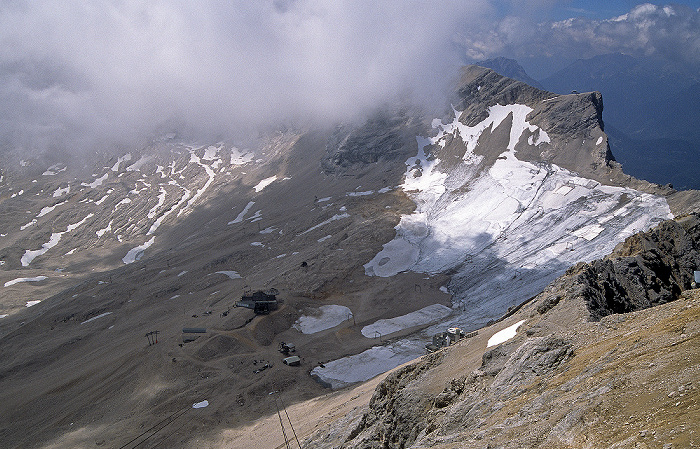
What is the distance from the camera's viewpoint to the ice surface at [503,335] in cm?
2255

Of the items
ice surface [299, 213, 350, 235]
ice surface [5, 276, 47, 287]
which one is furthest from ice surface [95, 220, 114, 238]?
ice surface [299, 213, 350, 235]

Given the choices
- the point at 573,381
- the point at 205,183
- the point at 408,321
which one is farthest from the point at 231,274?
the point at 205,183

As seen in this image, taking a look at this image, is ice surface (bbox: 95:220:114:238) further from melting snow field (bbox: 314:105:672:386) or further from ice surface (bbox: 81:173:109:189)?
melting snow field (bbox: 314:105:672:386)

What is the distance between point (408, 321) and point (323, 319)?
1138cm

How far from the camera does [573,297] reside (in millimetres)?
20641

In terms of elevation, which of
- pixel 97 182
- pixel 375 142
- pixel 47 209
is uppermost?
pixel 97 182

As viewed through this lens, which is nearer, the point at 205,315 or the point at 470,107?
the point at 205,315

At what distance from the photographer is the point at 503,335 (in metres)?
23.2

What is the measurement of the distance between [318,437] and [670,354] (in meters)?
21.6

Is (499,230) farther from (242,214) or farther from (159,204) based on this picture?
(159,204)

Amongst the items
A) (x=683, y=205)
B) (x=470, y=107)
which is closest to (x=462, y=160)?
(x=470, y=107)

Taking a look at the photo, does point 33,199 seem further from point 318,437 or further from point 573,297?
point 573,297

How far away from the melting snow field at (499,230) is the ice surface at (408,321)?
0.67 m

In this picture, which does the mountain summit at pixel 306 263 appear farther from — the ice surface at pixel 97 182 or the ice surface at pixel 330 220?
the ice surface at pixel 97 182
